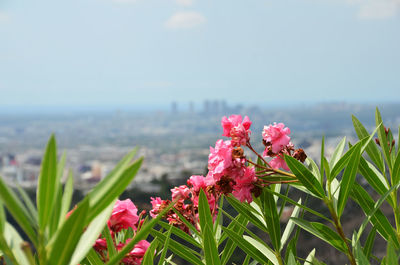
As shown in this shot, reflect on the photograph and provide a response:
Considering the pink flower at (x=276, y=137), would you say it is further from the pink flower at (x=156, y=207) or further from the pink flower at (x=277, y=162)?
the pink flower at (x=156, y=207)

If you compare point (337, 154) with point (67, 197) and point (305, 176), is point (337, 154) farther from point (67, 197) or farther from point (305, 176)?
point (67, 197)

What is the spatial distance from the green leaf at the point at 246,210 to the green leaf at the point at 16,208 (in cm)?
45

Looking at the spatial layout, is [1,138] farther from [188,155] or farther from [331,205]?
[331,205]

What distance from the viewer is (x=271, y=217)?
79cm

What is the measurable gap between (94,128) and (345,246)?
70423mm

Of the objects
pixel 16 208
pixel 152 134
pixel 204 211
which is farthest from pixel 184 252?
pixel 152 134

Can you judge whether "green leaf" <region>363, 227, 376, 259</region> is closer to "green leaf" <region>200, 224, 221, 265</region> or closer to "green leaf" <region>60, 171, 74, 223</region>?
"green leaf" <region>200, 224, 221, 265</region>

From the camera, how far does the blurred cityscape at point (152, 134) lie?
129 ft

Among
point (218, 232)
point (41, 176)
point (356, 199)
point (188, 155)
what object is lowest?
point (188, 155)

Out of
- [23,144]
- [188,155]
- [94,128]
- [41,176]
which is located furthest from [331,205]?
[94,128]

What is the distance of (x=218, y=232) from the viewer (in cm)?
94

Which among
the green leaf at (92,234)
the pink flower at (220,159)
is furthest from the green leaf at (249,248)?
the green leaf at (92,234)

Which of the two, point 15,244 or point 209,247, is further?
point 209,247

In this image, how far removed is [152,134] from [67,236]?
65199 mm
